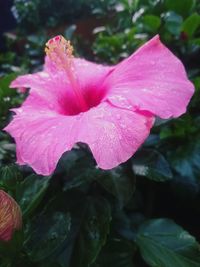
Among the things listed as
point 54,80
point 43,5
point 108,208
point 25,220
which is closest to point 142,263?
point 108,208

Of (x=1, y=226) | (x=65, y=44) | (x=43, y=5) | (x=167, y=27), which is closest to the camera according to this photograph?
(x=1, y=226)

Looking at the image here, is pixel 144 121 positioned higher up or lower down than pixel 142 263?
higher up

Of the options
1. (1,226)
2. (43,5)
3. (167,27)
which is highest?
(1,226)

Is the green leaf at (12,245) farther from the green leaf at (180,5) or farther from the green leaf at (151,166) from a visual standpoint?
the green leaf at (180,5)

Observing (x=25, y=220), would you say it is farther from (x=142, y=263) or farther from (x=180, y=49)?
(x=180, y=49)

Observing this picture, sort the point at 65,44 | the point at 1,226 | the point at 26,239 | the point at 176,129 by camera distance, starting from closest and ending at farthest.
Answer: the point at 1,226
the point at 26,239
the point at 65,44
the point at 176,129

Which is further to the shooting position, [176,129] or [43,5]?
[43,5]

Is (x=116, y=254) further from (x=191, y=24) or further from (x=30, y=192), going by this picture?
(x=191, y=24)

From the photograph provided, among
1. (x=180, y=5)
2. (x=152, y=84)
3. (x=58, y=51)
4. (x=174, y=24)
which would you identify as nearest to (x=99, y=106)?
(x=152, y=84)
